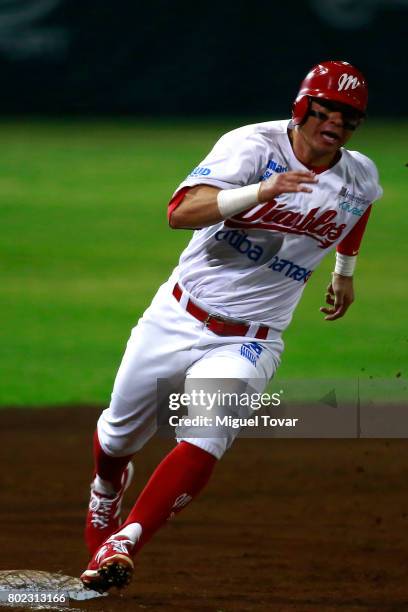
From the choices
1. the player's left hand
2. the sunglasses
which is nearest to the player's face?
the sunglasses

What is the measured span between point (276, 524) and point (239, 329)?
5.48ft

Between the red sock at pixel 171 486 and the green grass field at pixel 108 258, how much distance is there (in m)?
4.23

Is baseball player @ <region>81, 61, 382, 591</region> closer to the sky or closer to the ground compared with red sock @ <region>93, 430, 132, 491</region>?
closer to the sky

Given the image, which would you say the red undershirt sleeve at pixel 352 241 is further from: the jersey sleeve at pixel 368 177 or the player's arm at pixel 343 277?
the jersey sleeve at pixel 368 177

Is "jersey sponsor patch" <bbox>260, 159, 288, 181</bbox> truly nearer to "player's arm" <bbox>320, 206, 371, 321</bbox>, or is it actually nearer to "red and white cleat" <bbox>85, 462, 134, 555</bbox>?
"player's arm" <bbox>320, 206, 371, 321</bbox>

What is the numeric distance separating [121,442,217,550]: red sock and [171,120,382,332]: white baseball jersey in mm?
551

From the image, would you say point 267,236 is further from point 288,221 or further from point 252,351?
point 252,351

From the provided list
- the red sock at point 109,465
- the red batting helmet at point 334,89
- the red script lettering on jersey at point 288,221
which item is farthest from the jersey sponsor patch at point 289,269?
the red sock at point 109,465

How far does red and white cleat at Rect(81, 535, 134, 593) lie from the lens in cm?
364

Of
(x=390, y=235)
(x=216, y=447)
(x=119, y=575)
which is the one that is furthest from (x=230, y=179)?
(x=390, y=235)

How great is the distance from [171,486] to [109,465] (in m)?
0.77

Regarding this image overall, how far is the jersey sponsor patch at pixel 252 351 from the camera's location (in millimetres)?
4066

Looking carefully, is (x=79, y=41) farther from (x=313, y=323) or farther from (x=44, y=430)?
(x=44, y=430)

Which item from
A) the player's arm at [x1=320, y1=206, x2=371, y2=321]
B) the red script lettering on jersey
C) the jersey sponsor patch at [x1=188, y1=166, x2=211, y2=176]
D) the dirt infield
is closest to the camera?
the jersey sponsor patch at [x1=188, y1=166, x2=211, y2=176]
